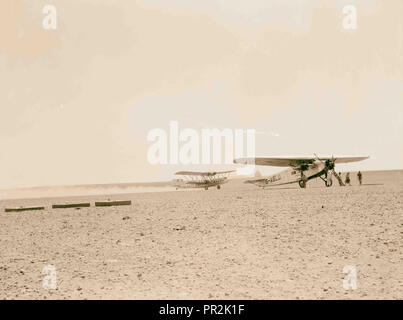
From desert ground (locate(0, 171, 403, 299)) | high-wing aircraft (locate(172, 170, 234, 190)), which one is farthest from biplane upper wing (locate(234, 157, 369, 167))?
desert ground (locate(0, 171, 403, 299))

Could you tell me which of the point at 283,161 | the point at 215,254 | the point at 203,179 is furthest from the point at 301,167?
the point at 215,254

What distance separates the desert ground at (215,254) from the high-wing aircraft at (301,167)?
2401cm

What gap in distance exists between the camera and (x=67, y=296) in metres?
9.70

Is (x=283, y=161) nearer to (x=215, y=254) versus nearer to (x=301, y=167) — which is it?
(x=301, y=167)

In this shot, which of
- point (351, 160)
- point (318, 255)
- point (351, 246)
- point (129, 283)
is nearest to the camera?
point (129, 283)

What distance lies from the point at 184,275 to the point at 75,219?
1224cm

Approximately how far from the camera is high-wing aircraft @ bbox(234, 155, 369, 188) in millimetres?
44625

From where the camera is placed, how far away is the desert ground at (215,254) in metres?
9.81

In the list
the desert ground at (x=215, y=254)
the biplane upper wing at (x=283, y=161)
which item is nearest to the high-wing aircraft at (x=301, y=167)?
the biplane upper wing at (x=283, y=161)

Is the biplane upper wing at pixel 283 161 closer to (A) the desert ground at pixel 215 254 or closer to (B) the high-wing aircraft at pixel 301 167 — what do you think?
(B) the high-wing aircraft at pixel 301 167

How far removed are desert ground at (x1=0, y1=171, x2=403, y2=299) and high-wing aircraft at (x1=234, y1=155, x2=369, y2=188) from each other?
78.8 ft
